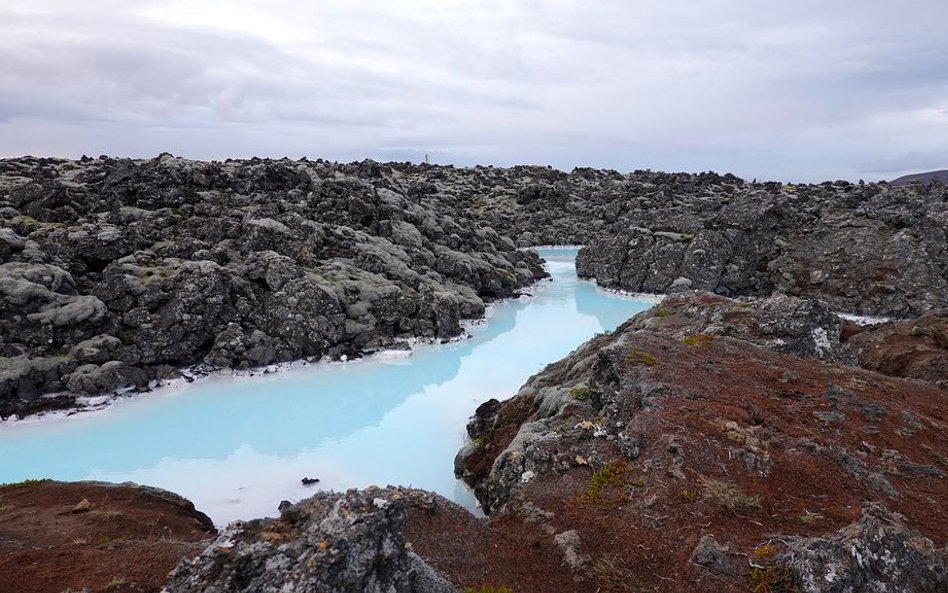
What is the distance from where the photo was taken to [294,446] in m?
21.9

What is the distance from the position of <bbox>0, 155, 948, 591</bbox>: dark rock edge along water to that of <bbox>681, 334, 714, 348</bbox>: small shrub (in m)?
0.14

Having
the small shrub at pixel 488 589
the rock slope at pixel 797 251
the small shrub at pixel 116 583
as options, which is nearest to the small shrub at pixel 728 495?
the small shrub at pixel 488 589

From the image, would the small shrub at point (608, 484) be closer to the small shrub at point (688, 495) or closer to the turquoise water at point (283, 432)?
the small shrub at point (688, 495)

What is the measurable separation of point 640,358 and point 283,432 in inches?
591

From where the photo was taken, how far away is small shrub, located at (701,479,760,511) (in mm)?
10476

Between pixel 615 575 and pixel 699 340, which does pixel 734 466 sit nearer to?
pixel 615 575

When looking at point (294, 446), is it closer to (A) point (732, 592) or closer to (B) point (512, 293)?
(A) point (732, 592)

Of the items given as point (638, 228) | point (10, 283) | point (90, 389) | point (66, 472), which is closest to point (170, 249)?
point (10, 283)

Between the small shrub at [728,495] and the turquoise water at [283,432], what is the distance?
26.7 ft

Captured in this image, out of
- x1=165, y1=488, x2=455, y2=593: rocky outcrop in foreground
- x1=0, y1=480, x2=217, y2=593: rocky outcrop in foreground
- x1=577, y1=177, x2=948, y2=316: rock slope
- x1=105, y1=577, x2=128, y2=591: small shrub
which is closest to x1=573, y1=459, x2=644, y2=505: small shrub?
x1=165, y1=488, x2=455, y2=593: rocky outcrop in foreground

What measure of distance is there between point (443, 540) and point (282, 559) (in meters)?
4.74

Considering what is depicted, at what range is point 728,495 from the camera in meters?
10.8

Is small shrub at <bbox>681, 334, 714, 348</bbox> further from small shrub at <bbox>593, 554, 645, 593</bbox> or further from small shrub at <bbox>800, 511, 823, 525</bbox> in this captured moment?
small shrub at <bbox>593, 554, 645, 593</bbox>

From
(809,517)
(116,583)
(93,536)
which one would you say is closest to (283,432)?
(93,536)
